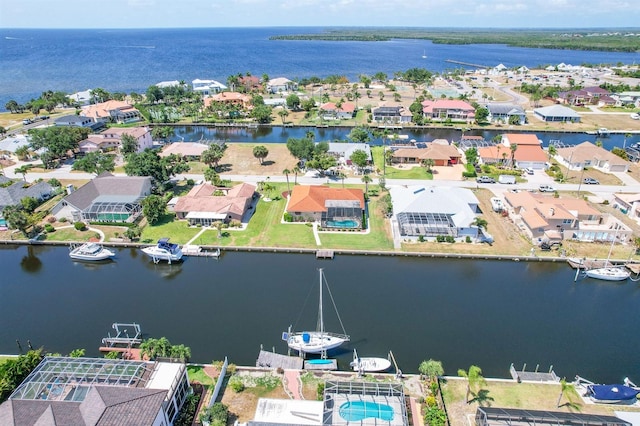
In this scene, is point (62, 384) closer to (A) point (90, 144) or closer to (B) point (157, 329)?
(B) point (157, 329)

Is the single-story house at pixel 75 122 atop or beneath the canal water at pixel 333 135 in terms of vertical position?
atop

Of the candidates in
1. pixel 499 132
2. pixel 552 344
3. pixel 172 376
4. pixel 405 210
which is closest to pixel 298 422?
pixel 172 376

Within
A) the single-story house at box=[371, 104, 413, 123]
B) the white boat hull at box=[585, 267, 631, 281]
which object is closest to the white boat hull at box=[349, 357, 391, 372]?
the white boat hull at box=[585, 267, 631, 281]

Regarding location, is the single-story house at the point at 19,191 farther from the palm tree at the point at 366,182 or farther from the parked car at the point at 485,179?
the parked car at the point at 485,179

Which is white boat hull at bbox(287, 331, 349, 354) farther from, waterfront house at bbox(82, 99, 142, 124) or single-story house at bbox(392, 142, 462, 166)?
waterfront house at bbox(82, 99, 142, 124)

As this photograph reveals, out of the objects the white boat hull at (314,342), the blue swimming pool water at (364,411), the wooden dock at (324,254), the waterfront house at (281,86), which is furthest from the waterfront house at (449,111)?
the blue swimming pool water at (364,411)

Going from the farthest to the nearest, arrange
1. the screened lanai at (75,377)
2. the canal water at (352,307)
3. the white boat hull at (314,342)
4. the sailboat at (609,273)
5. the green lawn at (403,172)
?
the green lawn at (403,172) → the sailboat at (609,273) → the canal water at (352,307) → the white boat hull at (314,342) → the screened lanai at (75,377)

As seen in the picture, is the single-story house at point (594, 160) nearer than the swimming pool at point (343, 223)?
No
